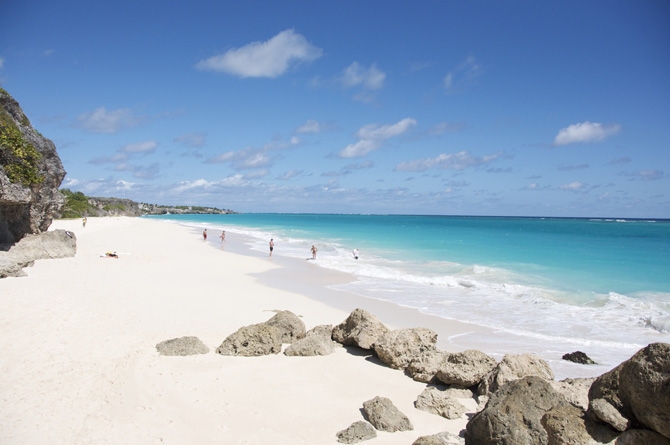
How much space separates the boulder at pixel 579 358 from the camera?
815 cm

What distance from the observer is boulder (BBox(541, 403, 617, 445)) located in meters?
3.75

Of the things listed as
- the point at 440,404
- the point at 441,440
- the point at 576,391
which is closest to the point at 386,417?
the point at 441,440

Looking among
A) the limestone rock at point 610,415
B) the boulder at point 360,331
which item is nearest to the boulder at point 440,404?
the boulder at point 360,331

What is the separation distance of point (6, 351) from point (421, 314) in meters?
9.36

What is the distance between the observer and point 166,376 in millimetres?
6516

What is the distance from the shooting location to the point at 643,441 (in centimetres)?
346

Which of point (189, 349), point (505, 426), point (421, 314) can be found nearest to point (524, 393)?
point (505, 426)

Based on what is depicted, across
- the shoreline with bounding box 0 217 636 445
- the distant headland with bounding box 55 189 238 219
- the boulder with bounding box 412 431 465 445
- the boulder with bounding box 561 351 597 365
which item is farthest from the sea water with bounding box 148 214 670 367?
the distant headland with bounding box 55 189 238 219

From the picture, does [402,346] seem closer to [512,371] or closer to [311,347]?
[311,347]

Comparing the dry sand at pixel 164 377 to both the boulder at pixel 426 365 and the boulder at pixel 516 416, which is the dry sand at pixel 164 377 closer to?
the boulder at pixel 426 365

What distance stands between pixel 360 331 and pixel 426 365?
1609 mm

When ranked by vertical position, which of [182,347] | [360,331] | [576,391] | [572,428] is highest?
[572,428]

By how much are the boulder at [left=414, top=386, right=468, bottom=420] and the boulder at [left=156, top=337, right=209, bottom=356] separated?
3953mm

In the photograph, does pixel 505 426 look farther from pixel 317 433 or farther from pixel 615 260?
pixel 615 260
